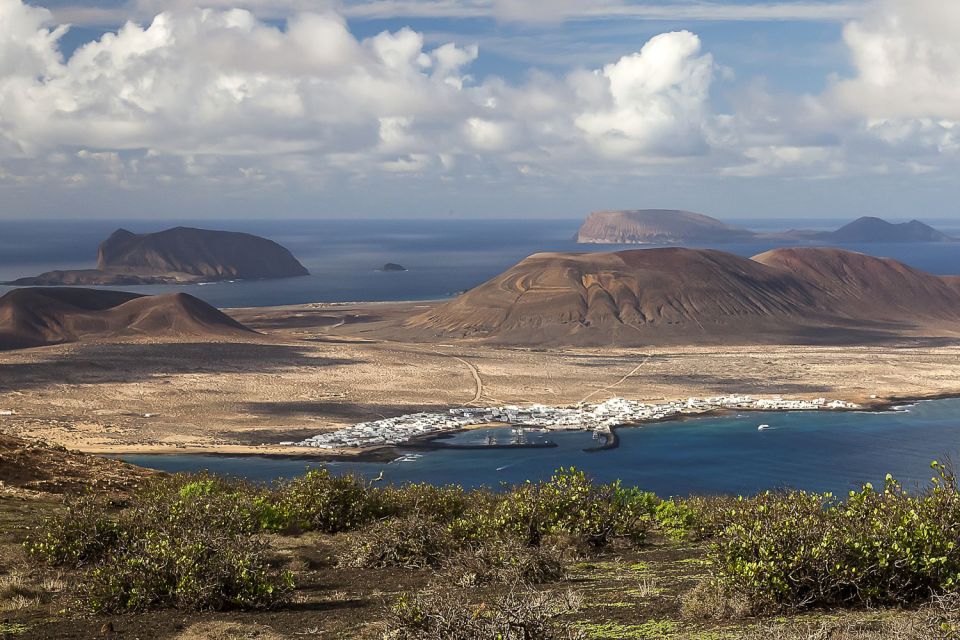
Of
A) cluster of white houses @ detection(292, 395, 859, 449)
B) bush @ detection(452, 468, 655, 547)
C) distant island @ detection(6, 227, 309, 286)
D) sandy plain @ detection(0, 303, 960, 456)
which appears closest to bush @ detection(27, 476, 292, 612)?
bush @ detection(452, 468, 655, 547)

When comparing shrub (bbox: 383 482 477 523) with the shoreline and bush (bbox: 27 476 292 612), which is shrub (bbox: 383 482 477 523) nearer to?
bush (bbox: 27 476 292 612)

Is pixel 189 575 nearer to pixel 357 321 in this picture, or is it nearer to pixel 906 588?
pixel 906 588

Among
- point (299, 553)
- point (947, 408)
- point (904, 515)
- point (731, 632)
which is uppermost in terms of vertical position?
point (904, 515)

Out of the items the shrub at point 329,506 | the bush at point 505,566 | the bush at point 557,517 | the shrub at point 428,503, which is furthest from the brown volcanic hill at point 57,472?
the bush at point 505,566

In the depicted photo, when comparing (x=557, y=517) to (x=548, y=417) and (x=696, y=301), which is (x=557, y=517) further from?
(x=696, y=301)

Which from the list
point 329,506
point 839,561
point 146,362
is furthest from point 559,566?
point 146,362

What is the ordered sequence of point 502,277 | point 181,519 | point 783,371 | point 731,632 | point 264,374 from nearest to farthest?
1. point 731,632
2. point 181,519
3. point 264,374
4. point 783,371
5. point 502,277

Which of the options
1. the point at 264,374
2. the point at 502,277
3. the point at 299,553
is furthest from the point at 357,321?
the point at 299,553
